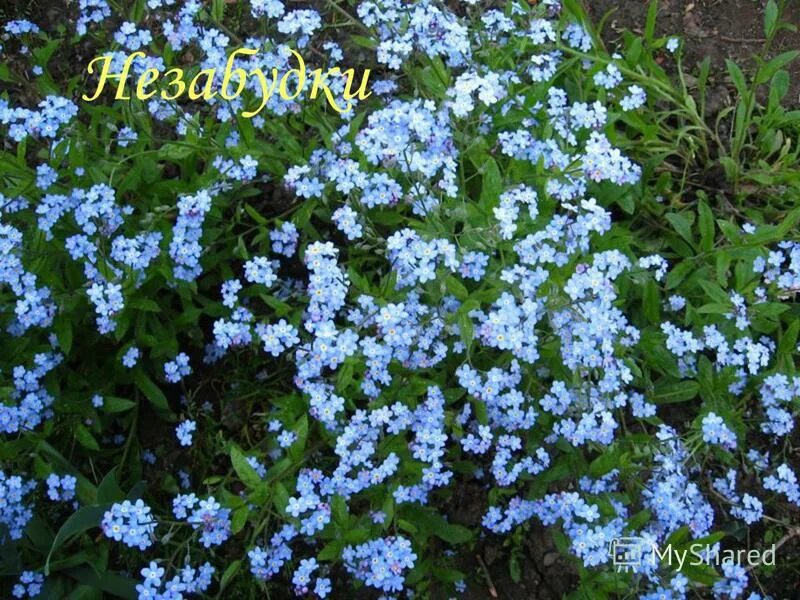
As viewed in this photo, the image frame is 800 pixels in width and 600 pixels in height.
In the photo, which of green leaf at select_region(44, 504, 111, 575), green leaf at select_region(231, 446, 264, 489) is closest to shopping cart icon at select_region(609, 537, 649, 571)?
green leaf at select_region(231, 446, 264, 489)

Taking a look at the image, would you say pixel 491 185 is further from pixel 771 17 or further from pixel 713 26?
pixel 713 26

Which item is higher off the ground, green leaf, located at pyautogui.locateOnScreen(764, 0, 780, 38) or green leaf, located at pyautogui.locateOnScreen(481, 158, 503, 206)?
green leaf, located at pyautogui.locateOnScreen(764, 0, 780, 38)

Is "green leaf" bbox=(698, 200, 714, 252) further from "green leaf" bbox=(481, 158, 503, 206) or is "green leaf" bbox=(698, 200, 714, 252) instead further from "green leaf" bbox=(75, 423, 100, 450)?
"green leaf" bbox=(75, 423, 100, 450)

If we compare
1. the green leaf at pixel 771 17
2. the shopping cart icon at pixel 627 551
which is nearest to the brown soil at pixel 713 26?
the green leaf at pixel 771 17

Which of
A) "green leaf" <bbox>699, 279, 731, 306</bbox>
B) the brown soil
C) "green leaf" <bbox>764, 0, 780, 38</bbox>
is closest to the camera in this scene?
"green leaf" <bbox>699, 279, 731, 306</bbox>

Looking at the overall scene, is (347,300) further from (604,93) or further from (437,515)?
(604,93)

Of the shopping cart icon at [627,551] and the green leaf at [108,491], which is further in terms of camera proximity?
the green leaf at [108,491]

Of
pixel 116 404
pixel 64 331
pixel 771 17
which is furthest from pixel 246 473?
pixel 771 17

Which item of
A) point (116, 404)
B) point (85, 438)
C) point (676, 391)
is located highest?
point (116, 404)

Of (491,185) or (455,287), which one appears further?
(491,185)

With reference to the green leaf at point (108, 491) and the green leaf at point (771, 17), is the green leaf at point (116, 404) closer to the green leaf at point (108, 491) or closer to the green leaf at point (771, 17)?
the green leaf at point (108, 491)

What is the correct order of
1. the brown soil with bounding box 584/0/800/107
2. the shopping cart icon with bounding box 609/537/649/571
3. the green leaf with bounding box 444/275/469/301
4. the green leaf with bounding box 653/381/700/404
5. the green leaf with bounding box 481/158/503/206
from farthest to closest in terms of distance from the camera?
the brown soil with bounding box 584/0/800/107
the green leaf with bounding box 653/381/700/404
the green leaf with bounding box 481/158/503/206
the green leaf with bounding box 444/275/469/301
the shopping cart icon with bounding box 609/537/649/571
